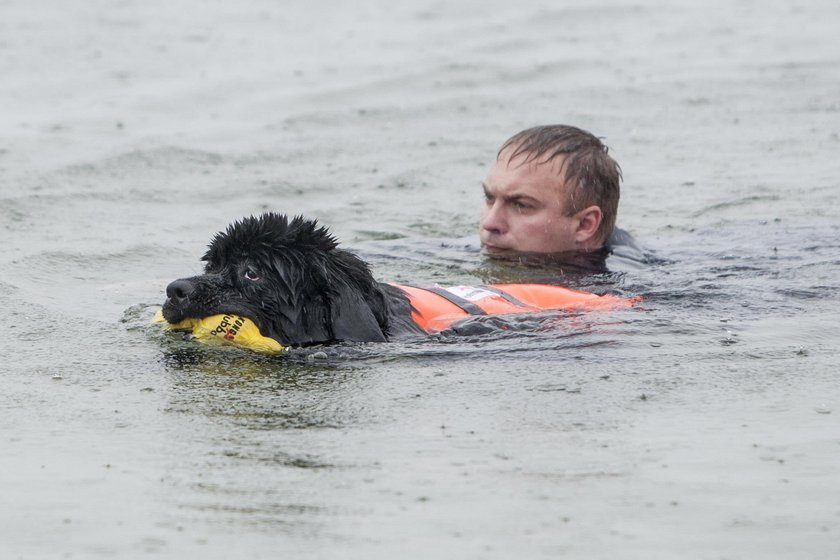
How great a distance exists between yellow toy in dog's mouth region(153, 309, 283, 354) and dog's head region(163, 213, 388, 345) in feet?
0.10

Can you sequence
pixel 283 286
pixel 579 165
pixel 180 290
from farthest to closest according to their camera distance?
pixel 579 165
pixel 283 286
pixel 180 290

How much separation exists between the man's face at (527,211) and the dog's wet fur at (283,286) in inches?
114

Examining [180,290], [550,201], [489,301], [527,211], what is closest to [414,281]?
[527,211]

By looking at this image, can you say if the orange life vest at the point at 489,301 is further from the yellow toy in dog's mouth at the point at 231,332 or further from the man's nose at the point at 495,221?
the man's nose at the point at 495,221

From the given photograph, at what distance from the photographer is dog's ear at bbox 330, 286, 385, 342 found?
5.97m

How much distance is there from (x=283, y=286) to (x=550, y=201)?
342 cm

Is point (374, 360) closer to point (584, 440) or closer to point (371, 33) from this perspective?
point (584, 440)

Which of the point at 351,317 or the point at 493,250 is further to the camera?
the point at 493,250

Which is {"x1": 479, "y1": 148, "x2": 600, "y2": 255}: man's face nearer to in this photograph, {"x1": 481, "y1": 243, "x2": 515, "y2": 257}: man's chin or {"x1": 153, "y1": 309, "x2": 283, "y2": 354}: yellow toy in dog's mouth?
{"x1": 481, "y1": 243, "x2": 515, "y2": 257}: man's chin

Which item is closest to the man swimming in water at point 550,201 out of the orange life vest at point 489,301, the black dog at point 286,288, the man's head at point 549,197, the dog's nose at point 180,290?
the man's head at point 549,197

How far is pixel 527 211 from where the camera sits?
8.98m

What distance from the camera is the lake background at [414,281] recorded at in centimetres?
438

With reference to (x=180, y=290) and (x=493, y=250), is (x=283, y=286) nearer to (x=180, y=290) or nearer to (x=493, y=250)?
(x=180, y=290)

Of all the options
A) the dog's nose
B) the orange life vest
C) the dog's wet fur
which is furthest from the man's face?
the dog's nose
